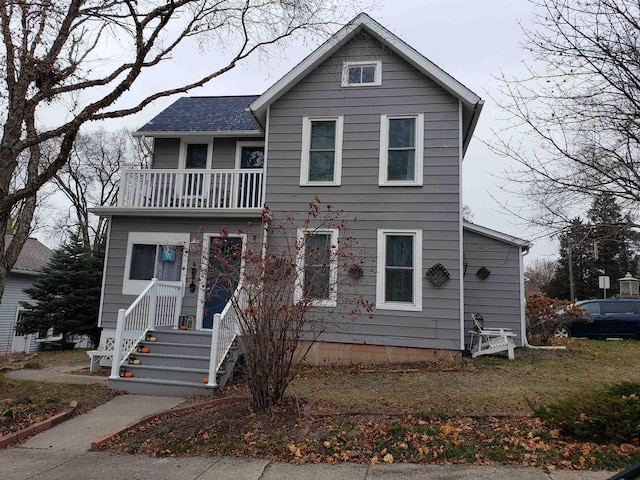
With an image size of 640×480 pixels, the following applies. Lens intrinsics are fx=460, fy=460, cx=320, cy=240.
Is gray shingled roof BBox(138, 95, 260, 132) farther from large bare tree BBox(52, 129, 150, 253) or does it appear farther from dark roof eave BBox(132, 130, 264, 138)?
large bare tree BBox(52, 129, 150, 253)

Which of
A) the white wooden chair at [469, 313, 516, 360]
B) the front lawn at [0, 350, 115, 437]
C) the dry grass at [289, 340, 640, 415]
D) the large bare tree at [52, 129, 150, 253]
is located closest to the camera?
the front lawn at [0, 350, 115, 437]

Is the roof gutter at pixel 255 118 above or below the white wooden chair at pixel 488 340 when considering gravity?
above

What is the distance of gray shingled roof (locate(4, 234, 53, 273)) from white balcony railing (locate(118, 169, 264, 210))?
1224 centimetres

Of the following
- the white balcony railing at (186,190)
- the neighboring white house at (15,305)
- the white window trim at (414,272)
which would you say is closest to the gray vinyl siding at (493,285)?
the white window trim at (414,272)

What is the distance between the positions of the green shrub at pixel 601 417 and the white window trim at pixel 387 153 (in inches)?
235

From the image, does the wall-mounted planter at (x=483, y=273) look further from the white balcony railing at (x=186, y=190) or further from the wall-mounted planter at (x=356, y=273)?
the white balcony railing at (x=186, y=190)

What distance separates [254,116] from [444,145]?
4503 millimetres

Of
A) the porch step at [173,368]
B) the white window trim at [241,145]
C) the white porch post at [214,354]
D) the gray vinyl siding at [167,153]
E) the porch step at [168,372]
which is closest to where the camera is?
the white porch post at [214,354]

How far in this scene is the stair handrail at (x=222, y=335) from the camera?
7.57 meters

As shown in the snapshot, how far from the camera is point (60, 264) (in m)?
17.1

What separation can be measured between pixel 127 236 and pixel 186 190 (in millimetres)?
1784

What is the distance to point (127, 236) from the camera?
35.6 feet

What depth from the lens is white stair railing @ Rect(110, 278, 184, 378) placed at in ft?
26.6

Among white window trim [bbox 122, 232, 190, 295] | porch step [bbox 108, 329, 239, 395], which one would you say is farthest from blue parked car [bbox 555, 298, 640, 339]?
white window trim [bbox 122, 232, 190, 295]
